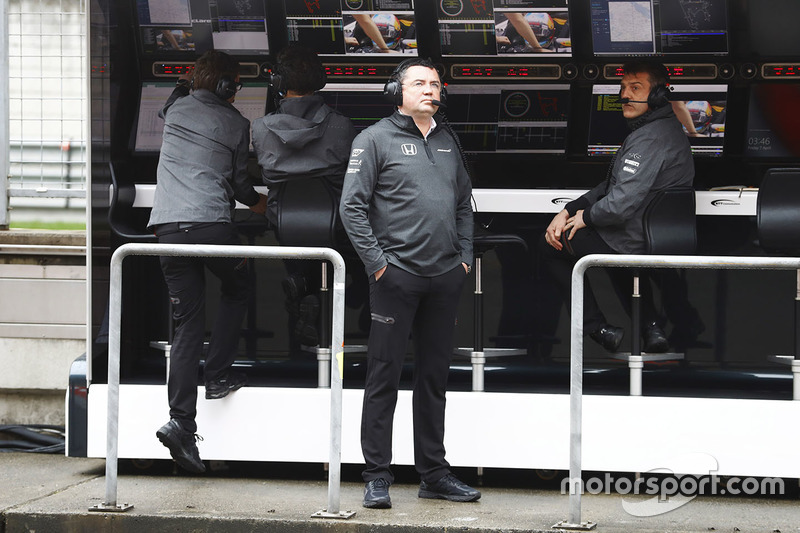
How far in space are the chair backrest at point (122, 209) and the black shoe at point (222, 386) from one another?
747 mm

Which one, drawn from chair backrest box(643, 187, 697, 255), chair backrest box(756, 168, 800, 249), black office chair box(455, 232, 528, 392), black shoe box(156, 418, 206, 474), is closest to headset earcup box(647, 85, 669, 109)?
chair backrest box(643, 187, 697, 255)

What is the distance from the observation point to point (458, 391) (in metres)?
5.39

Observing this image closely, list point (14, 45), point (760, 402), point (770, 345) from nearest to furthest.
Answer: point (760, 402)
point (770, 345)
point (14, 45)

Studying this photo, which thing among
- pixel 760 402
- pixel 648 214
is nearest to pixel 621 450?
pixel 760 402

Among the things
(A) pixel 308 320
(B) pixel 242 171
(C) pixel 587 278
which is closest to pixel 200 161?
(B) pixel 242 171

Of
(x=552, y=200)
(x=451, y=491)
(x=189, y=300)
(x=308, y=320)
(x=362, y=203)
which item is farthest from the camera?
(x=552, y=200)

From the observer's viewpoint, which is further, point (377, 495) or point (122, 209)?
point (122, 209)

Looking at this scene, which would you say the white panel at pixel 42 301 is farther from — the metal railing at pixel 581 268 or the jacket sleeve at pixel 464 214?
the metal railing at pixel 581 268

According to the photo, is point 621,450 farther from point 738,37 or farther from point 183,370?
point 738,37

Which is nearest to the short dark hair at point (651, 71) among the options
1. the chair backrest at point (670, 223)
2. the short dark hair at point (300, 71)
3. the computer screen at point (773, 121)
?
the chair backrest at point (670, 223)

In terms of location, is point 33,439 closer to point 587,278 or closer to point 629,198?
point 587,278

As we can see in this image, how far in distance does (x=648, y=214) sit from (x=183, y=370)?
213cm

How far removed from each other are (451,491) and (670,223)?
1505 mm

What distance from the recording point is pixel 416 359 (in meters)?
4.90
